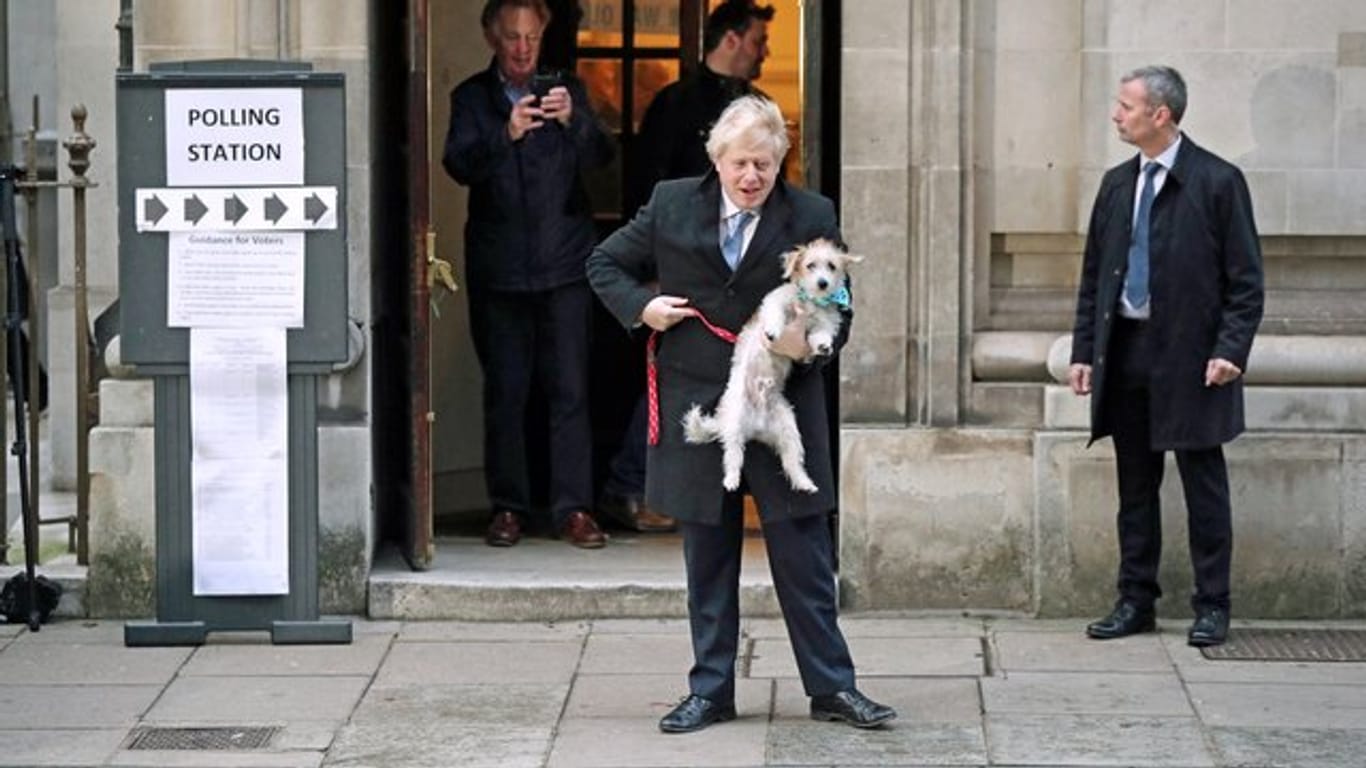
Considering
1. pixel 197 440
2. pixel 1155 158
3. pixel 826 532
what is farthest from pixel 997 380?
pixel 197 440

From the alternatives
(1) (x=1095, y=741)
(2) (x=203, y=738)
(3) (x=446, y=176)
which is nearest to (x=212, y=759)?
(2) (x=203, y=738)

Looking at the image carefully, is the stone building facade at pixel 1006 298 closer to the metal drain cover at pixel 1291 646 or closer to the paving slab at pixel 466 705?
the metal drain cover at pixel 1291 646

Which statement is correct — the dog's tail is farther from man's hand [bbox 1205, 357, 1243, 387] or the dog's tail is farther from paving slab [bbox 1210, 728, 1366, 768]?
man's hand [bbox 1205, 357, 1243, 387]

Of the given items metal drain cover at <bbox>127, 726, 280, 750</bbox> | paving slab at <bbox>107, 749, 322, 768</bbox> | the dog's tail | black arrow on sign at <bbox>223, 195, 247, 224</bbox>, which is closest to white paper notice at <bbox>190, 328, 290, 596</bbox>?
black arrow on sign at <bbox>223, 195, 247, 224</bbox>

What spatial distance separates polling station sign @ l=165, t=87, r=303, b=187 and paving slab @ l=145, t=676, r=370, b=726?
1640mm

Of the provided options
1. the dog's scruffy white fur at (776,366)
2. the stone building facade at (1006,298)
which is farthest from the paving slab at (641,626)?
the dog's scruffy white fur at (776,366)

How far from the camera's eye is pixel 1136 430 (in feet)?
32.4

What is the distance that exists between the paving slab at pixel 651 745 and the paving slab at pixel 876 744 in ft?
0.24

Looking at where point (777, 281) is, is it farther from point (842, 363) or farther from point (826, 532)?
point (842, 363)

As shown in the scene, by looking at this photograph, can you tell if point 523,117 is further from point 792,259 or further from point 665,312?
point 792,259

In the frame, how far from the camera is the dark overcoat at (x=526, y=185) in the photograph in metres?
11.2

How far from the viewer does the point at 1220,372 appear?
959cm

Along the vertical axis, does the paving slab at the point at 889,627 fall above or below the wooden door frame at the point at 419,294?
below

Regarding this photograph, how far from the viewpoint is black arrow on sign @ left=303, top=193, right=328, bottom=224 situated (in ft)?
32.0
